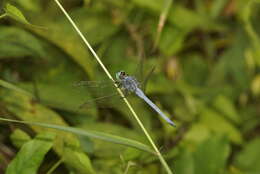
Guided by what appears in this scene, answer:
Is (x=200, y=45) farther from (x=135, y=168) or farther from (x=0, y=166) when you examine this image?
(x=0, y=166)

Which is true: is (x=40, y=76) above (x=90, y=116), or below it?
above

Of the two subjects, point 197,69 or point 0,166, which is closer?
point 0,166

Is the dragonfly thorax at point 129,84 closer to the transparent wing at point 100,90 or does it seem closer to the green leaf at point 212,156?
the transparent wing at point 100,90

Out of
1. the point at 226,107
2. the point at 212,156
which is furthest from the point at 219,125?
the point at 212,156

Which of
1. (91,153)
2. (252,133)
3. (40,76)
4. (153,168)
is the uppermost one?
(40,76)

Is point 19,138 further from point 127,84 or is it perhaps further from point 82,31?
point 82,31


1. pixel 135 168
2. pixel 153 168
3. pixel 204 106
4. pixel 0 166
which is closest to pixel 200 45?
pixel 204 106

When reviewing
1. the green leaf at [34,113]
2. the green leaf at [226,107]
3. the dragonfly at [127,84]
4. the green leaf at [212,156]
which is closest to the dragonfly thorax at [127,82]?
the dragonfly at [127,84]
